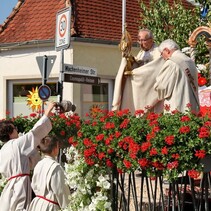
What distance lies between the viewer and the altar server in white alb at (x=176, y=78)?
8008mm

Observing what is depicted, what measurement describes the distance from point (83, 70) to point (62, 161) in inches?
159

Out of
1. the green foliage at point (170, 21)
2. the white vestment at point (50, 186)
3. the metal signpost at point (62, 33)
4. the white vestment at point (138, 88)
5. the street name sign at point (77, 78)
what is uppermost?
the green foliage at point (170, 21)

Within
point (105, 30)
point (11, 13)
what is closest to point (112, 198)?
point (105, 30)

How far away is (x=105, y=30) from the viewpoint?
68.2ft

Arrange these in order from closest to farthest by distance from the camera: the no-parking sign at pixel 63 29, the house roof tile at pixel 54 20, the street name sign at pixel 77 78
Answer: the no-parking sign at pixel 63 29, the street name sign at pixel 77 78, the house roof tile at pixel 54 20

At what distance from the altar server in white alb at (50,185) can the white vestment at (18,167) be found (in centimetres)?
65

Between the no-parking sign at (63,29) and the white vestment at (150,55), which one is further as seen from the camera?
the no-parking sign at (63,29)

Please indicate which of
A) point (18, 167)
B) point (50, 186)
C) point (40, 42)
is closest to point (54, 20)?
point (40, 42)

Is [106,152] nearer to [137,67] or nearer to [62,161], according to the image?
[62,161]

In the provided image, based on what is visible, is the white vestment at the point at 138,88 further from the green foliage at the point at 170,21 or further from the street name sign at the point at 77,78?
the green foliage at the point at 170,21

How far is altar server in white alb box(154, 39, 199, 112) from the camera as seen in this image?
8.01m

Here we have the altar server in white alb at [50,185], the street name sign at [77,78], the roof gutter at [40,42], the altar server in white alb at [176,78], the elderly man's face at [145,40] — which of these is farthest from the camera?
the roof gutter at [40,42]

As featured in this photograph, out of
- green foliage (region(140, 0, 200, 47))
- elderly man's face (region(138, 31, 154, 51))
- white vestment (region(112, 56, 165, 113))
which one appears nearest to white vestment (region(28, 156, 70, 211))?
white vestment (region(112, 56, 165, 113))

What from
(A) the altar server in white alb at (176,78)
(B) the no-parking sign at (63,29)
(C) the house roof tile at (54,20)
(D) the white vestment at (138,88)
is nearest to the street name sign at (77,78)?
(B) the no-parking sign at (63,29)
